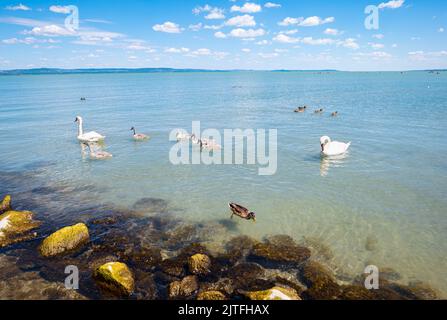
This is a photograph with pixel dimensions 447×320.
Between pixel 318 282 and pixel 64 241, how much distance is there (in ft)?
30.6

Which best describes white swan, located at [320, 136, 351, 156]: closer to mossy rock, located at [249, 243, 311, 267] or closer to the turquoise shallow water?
the turquoise shallow water

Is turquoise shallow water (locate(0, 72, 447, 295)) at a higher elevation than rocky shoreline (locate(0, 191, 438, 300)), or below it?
higher

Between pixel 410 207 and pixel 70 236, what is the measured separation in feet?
50.1

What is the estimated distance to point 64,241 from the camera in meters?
12.0

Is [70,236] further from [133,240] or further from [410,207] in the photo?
[410,207]

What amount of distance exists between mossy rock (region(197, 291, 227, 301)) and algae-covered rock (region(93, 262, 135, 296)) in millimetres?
2292

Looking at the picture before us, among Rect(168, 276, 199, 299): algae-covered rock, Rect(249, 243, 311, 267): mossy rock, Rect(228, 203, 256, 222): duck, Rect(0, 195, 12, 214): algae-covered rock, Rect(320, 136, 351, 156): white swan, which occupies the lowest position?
Rect(168, 276, 199, 299): algae-covered rock

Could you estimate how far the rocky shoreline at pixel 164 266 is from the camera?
9.84 meters

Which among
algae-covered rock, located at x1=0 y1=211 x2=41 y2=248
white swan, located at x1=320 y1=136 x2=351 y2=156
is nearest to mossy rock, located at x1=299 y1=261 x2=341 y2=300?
algae-covered rock, located at x1=0 y1=211 x2=41 y2=248

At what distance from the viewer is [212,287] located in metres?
10.1

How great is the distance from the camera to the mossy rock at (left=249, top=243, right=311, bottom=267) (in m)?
11.4

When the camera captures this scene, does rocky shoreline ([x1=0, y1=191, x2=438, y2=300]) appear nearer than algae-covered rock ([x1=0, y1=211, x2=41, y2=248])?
Yes
